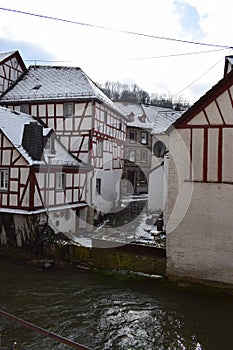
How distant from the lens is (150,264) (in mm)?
11820

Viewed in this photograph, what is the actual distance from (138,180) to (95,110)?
50.8ft

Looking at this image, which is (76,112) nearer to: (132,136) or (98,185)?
(98,185)

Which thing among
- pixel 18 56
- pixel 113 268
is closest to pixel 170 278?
pixel 113 268

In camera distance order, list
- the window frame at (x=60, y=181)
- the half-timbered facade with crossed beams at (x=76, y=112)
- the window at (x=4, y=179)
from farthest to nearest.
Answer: the half-timbered facade with crossed beams at (x=76, y=112) → the window frame at (x=60, y=181) → the window at (x=4, y=179)

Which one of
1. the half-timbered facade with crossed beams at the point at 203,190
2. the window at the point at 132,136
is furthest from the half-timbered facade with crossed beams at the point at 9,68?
the half-timbered facade with crossed beams at the point at 203,190

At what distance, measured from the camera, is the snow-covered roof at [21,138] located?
1477cm

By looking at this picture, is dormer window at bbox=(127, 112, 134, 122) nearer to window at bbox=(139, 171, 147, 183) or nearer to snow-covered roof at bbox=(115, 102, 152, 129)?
snow-covered roof at bbox=(115, 102, 152, 129)

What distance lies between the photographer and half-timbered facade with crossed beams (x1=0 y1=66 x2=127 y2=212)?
1923cm

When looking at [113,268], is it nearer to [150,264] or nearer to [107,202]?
[150,264]

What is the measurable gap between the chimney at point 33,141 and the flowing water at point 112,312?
5368 mm

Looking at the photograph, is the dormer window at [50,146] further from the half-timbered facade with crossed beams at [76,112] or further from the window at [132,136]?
the window at [132,136]

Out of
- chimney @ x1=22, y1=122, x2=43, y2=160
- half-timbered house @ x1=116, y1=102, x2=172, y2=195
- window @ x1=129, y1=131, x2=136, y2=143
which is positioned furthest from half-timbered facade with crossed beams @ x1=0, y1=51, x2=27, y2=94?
window @ x1=129, y1=131, x2=136, y2=143

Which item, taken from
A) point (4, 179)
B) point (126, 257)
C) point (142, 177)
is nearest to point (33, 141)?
point (4, 179)

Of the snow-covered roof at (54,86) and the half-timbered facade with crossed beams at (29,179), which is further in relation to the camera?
the snow-covered roof at (54,86)
